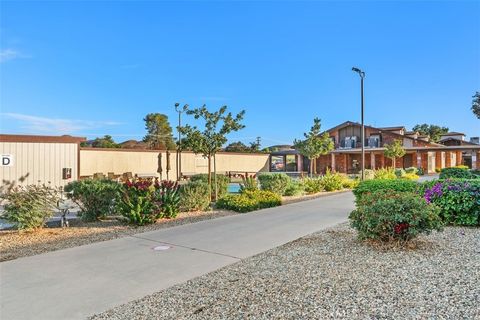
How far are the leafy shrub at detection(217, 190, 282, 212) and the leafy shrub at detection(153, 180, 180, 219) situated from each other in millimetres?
2109

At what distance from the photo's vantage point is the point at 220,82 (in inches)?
830

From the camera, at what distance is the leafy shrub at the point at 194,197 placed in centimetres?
963

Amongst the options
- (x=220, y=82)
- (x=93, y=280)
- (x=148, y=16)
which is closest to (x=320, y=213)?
(x=93, y=280)

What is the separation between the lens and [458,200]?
22.4 feet

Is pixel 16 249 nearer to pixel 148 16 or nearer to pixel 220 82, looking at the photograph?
pixel 148 16

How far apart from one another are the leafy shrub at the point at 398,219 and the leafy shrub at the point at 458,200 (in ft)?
7.00

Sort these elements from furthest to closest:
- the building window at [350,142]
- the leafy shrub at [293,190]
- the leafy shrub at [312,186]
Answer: the building window at [350,142] < the leafy shrub at [312,186] < the leafy shrub at [293,190]

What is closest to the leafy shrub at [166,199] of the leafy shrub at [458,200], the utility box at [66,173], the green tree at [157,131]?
the leafy shrub at [458,200]

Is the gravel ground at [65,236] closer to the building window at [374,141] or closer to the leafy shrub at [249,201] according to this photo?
the leafy shrub at [249,201]

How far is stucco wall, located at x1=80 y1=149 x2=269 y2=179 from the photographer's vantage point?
22953 millimetres

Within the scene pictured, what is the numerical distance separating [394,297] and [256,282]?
149 centimetres

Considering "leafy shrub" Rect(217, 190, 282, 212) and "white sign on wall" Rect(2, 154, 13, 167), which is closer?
"leafy shrub" Rect(217, 190, 282, 212)

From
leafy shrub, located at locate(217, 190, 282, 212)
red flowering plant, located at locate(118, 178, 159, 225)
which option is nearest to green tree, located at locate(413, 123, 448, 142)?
leafy shrub, located at locate(217, 190, 282, 212)

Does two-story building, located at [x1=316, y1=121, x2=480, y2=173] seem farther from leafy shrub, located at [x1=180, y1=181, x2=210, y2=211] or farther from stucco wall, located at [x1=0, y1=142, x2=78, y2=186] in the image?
stucco wall, located at [x1=0, y1=142, x2=78, y2=186]
